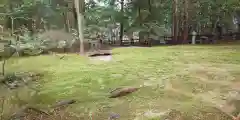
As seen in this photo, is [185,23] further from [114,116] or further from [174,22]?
[114,116]

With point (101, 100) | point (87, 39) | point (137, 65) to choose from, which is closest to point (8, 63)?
point (101, 100)

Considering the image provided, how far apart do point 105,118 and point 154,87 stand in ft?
3.58

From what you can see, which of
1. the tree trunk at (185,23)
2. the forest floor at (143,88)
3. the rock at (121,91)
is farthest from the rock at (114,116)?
the tree trunk at (185,23)

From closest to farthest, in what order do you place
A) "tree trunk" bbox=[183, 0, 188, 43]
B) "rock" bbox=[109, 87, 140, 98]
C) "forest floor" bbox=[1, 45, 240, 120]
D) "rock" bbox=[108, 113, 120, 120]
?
"rock" bbox=[108, 113, 120, 120], "forest floor" bbox=[1, 45, 240, 120], "rock" bbox=[109, 87, 140, 98], "tree trunk" bbox=[183, 0, 188, 43]

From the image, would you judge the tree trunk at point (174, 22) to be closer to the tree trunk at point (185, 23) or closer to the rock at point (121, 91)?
the tree trunk at point (185, 23)

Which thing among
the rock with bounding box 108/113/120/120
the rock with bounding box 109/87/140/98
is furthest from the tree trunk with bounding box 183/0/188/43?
the rock with bounding box 108/113/120/120

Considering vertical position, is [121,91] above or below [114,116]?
above

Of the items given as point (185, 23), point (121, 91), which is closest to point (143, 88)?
point (121, 91)

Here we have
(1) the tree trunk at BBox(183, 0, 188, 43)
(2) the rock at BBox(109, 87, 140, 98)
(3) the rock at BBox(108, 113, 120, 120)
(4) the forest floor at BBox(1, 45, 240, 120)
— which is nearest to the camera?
(3) the rock at BBox(108, 113, 120, 120)

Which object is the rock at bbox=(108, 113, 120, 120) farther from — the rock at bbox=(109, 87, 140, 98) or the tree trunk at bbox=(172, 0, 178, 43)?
the tree trunk at bbox=(172, 0, 178, 43)

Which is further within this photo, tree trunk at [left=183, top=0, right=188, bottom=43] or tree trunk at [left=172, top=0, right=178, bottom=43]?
tree trunk at [left=172, top=0, right=178, bottom=43]

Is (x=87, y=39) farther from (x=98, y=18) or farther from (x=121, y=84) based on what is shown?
(x=121, y=84)

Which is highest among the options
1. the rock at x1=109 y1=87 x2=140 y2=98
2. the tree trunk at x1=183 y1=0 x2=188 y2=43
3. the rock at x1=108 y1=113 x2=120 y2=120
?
the tree trunk at x1=183 y1=0 x2=188 y2=43

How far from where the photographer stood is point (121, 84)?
13.6 ft
